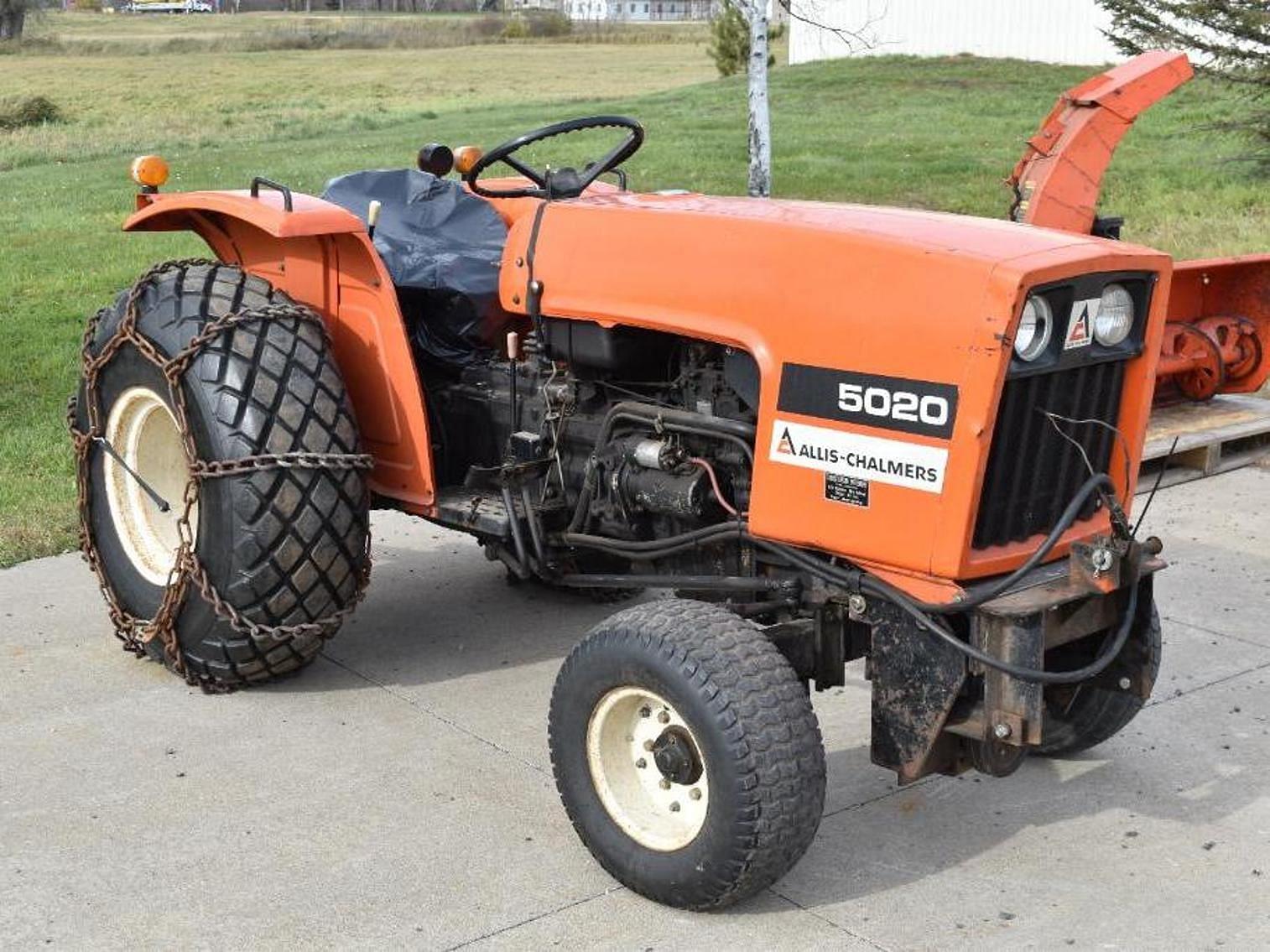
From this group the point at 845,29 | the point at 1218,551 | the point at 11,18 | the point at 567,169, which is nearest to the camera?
the point at 567,169

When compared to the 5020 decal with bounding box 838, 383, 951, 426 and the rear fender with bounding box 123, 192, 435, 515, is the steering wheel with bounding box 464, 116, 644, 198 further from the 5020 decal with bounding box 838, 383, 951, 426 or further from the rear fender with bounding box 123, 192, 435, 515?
the 5020 decal with bounding box 838, 383, 951, 426

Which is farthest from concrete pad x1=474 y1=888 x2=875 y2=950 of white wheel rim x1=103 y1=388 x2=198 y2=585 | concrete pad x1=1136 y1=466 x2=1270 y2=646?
concrete pad x1=1136 y1=466 x2=1270 y2=646

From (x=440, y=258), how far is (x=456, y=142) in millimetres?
17260

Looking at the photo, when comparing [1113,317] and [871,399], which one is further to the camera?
[1113,317]

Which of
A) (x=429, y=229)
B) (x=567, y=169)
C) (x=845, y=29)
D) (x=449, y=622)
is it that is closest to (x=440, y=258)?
(x=429, y=229)

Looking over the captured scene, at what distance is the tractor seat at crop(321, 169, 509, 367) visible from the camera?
4.85 m

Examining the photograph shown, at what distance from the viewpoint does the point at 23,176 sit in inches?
824

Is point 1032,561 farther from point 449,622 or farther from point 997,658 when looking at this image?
point 449,622

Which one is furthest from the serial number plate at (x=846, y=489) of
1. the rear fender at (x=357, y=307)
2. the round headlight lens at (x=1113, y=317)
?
the rear fender at (x=357, y=307)

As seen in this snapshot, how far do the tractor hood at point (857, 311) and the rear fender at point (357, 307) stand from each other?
718 mm

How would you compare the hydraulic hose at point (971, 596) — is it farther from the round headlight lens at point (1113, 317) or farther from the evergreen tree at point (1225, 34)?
the evergreen tree at point (1225, 34)

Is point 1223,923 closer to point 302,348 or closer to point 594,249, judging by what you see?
point 594,249

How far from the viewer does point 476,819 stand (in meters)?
4.14

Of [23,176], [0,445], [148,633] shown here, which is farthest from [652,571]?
[23,176]
